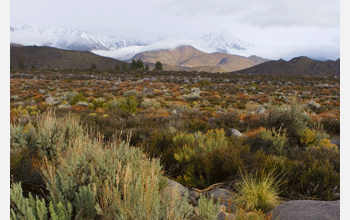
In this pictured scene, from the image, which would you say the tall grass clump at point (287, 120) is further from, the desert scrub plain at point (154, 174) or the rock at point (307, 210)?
the rock at point (307, 210)

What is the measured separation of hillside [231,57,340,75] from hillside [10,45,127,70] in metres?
79.9

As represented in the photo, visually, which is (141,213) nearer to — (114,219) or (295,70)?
(114,219)

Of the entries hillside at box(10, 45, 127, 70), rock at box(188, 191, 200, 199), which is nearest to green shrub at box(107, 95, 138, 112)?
rock at box(188, 191, 200, 199)

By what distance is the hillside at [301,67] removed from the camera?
91312mm

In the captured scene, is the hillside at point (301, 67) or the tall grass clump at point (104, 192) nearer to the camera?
the tall grass clump at point (104, 192)

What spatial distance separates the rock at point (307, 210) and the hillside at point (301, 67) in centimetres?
10477

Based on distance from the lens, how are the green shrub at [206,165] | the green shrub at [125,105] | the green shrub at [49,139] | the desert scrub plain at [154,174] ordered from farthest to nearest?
the green shrub at [125,105] → the green shrub at [49,139] → the green shrub at [206,165] → the desert scrub plain at [154,174]

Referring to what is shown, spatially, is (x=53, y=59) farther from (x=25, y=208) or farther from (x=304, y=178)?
(x=304, y=178)

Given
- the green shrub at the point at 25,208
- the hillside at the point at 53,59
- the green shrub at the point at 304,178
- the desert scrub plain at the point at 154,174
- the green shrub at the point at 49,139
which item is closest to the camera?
the green shrub at the point at 25,208

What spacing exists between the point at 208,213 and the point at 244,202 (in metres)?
1.04

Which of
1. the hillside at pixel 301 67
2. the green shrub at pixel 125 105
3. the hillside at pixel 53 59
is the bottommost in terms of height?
the green shrub at pixel 125 105

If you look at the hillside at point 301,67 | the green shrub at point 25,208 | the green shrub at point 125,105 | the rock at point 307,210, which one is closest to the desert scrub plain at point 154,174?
the green shrub at point 25,208

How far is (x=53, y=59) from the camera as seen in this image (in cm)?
11569
